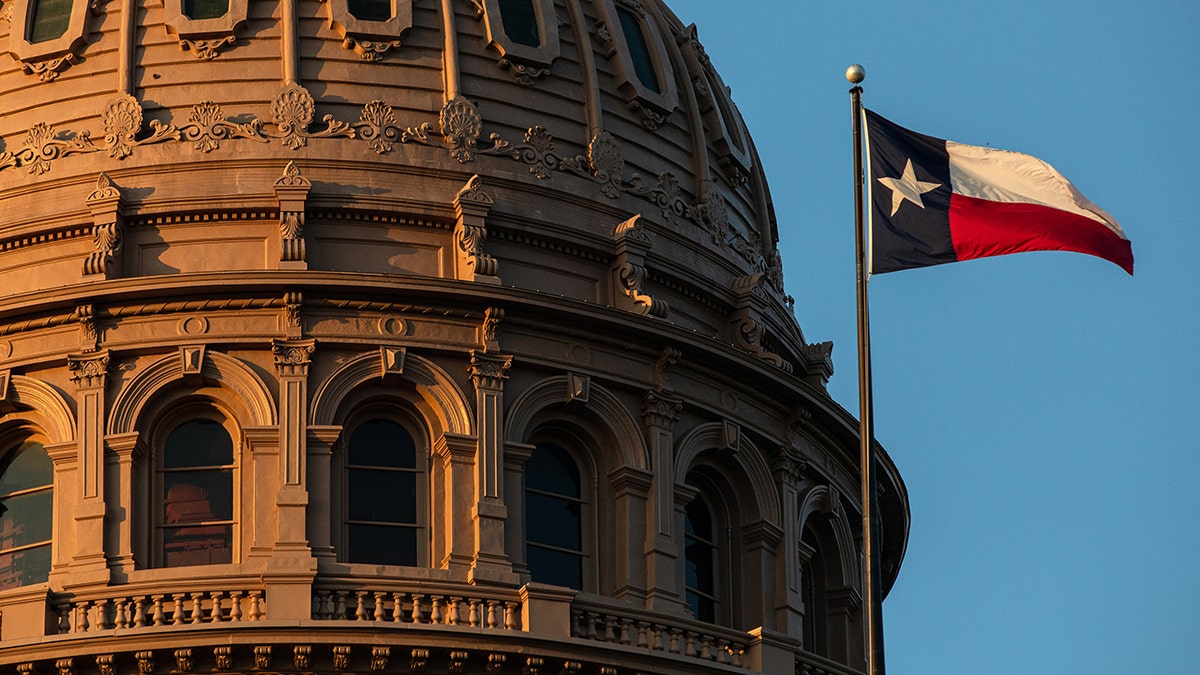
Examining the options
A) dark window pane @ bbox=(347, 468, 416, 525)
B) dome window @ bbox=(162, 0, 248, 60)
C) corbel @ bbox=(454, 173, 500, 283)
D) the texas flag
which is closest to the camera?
the texas flag

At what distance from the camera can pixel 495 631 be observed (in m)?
52.7

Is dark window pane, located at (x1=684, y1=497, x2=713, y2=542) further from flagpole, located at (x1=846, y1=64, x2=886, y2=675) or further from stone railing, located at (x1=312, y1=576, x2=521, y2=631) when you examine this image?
flagpole, located at (x1=846, y1=64, x2=886, y2=675)

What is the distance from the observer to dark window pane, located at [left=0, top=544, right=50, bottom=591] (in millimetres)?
56312

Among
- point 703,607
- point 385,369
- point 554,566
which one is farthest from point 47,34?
point 703,607

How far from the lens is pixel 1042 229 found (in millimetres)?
44781

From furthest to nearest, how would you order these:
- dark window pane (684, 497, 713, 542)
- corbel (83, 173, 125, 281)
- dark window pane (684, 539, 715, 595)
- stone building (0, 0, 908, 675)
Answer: dark window pane (684, 497, 713, 542) < dark window pane (684, 539, 715, 595) < corbel (83, 173, 125, 281) < stone building (0, 0, 908, 675)

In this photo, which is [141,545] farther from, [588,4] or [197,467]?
[588,4]

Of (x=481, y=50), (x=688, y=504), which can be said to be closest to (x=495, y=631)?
(x=688, y=504)

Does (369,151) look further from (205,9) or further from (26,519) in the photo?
(26,519)

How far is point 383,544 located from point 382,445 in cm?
180

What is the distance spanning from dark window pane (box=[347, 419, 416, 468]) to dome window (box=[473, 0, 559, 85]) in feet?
25.2

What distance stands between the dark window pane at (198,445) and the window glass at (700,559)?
26.5 ft

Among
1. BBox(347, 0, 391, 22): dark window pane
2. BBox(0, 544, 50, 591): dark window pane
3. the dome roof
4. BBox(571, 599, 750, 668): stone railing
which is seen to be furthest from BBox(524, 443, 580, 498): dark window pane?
BBox(347, 0, 391, 22): dark window pane

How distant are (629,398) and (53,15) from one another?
41.9ft
